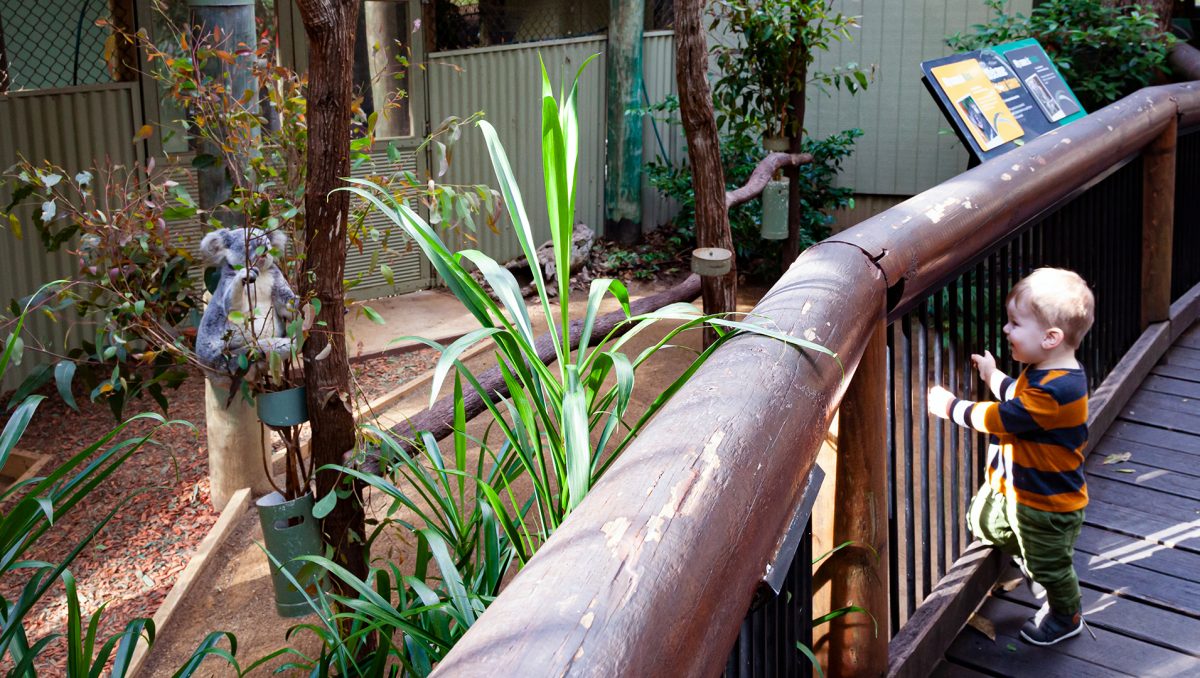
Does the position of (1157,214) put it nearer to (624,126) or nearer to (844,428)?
(844,428)

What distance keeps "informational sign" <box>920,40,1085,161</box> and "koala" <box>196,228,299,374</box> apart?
275 centimetres

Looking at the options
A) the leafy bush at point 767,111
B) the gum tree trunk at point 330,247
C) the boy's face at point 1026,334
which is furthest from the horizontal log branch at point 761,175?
the boy's face at point 1026,334

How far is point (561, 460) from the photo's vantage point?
1.76 metres

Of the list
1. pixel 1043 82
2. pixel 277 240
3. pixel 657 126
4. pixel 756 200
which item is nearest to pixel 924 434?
pixel 277 240

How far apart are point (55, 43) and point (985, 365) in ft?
19.8

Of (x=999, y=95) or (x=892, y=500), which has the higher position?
(x=999, y=95)

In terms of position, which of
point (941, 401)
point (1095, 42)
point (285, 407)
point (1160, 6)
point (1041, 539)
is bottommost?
point (1041, 539)

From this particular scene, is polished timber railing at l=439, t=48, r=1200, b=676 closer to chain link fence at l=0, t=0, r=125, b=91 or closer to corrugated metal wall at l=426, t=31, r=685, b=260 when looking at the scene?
corrugated metal wall at l=426, t=31, r=685, b=260

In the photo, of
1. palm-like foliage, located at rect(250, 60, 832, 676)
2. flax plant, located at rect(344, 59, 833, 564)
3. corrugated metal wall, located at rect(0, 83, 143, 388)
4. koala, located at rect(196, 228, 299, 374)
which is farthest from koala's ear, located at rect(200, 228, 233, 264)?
corrugated metal wall, located at rect(0, 83, 143, 388)

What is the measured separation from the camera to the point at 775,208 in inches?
245

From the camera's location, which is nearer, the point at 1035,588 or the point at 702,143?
the point at 1035,588

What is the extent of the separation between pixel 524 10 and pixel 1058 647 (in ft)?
23.6

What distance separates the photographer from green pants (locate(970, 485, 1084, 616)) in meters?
2.13

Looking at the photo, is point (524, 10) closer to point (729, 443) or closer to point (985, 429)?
point (985, 429)
